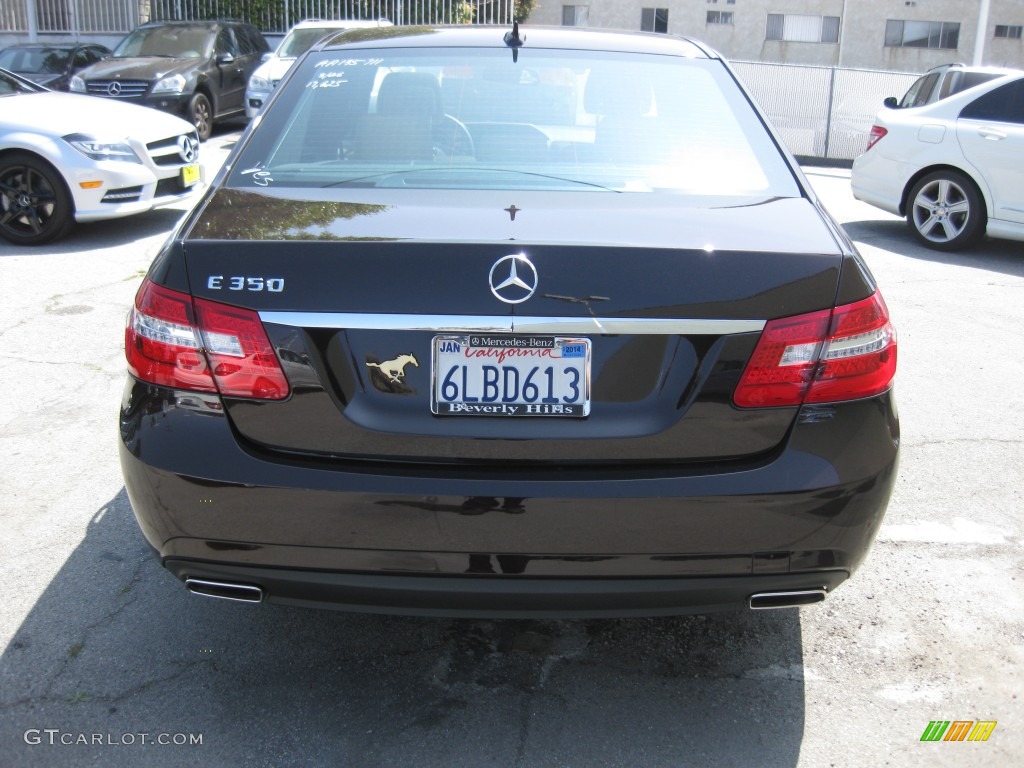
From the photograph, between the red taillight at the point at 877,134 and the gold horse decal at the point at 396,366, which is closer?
the gold horse decal at the point at 396,366

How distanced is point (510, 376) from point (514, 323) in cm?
12

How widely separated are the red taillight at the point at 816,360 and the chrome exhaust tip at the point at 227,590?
1205 mm

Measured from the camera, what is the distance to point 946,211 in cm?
920

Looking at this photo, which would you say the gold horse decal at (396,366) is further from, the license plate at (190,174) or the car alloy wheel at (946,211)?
the car alloy wheel at (946,211)

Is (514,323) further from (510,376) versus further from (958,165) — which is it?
(958,165)

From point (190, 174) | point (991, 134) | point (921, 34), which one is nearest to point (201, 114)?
point (190, 174)

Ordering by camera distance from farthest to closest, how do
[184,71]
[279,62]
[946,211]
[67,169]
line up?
[279,62] → [184,71] → [946,211] → [67,169]

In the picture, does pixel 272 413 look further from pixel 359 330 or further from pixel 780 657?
pixel 780 657

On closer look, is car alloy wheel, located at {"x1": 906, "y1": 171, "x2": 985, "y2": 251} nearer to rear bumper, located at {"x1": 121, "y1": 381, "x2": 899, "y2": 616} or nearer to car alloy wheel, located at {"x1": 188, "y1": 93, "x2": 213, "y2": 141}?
rear bumper, located at {"x1": 121, "y1": 381, "x2": 899, "y2": 616}

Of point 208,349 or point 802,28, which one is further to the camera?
point 802,28

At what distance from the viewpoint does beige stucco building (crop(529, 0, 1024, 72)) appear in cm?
Result: 3462

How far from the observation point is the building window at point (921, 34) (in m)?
34.8

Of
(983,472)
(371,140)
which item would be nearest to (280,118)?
(371,140)

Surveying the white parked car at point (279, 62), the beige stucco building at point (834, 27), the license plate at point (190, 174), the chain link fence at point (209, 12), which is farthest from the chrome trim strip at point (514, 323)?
the beige stucco building at point (834, 27)
